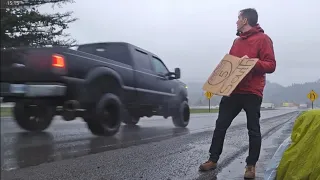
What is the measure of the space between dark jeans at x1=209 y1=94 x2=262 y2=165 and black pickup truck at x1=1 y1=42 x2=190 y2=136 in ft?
6.04

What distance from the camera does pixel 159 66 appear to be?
10.5 m

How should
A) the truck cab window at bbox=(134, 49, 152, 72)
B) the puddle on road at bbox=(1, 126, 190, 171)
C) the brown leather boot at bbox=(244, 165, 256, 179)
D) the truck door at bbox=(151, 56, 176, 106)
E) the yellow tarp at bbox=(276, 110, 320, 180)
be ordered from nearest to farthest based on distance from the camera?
the yellow tarp at bbox=(276, 110, 320, 180)
the brown leather boot at bbox=(244, 165, 256, 179)
the puddle on road at bbox=(1, 126, 190, 171)
the truck cab window at bbox=(134, 49, 152, 72)
the truck door at bbox=(151, 56, 176, 106)

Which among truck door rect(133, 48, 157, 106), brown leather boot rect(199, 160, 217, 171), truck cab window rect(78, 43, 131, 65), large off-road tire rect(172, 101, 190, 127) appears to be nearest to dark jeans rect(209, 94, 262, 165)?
brown leather boot rect(199, 160, 217, 171)

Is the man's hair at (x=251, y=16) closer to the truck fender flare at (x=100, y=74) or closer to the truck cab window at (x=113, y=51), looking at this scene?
the truck fender flare at (x=100, y=74)

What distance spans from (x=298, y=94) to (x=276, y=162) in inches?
441

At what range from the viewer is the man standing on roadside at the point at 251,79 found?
14.0 feet

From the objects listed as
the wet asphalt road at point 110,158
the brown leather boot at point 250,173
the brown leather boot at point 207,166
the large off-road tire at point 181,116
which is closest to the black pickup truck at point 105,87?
the large off-road tire at point 181,116

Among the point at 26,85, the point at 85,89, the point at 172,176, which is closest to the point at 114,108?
the point at 85,89

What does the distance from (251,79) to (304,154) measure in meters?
1.06

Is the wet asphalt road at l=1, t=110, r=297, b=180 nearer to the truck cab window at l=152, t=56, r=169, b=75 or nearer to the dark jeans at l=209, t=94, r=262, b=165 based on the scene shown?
the dark jeans at l=209, t=94, r=262, b=165

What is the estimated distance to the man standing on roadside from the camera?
425 cm

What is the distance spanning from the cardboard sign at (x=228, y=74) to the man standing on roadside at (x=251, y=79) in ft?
0.28

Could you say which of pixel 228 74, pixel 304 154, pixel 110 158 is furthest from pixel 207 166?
pixel 110 158

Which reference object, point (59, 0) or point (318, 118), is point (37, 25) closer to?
point (59, 0)
